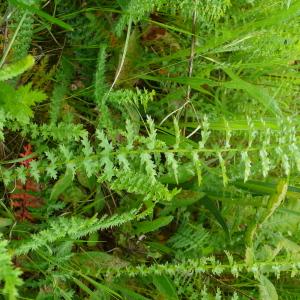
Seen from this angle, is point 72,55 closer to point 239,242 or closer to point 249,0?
point 249,0

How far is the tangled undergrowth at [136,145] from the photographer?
1219 mm

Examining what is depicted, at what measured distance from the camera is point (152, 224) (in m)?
1.48

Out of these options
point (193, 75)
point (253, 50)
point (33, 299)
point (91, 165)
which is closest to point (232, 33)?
point (253, 50)

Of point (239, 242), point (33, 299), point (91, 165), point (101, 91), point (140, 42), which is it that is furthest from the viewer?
point (239, 242)

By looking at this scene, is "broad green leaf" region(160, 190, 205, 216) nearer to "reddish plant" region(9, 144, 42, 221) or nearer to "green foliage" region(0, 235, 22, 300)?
"reddish plant" region(9, 144, 42, 221)

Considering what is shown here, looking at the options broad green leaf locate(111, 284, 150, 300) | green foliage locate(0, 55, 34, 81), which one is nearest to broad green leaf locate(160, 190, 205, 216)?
broad green leaf locate(111, 284, 150, 300)

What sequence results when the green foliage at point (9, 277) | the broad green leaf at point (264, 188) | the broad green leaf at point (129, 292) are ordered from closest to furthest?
the green foliage at point (9, 277), the broad green leaf at point (129, 292), the broad green leaf at point (264, 188)

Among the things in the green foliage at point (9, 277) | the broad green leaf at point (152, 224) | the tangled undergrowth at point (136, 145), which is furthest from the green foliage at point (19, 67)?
the broad green leaf at point (152, 224)

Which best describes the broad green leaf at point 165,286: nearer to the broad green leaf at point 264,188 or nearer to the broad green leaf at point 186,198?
the broad green leaf at point 186,198

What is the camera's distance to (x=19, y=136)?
1.37m

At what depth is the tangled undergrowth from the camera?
1.22 meters

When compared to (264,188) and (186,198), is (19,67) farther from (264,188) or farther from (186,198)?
(264,188)

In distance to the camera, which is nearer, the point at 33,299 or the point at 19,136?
the point at 33,299

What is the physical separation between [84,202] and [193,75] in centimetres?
56
